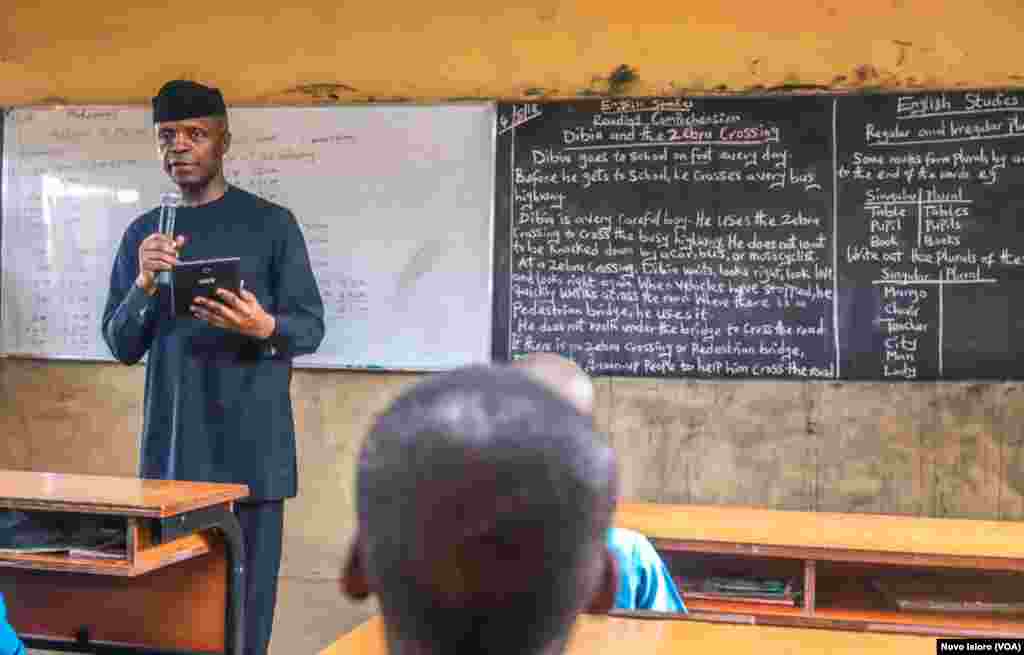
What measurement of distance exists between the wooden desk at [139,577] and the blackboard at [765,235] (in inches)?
62.3

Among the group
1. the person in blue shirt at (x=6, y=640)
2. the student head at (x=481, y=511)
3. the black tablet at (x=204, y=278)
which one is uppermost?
the black tablet at (x=204, y=278)

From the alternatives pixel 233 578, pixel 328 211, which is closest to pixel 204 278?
pixel 233 578

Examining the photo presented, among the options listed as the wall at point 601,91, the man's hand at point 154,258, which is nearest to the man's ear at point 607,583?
the man's hand at point 154,258

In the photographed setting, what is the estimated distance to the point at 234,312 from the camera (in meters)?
2.89

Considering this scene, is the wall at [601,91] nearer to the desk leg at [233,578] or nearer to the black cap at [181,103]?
the desk leg at [233,578]

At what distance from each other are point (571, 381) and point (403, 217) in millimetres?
2846

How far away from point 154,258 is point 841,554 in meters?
1.89

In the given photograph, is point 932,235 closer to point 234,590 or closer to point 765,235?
point 765,235

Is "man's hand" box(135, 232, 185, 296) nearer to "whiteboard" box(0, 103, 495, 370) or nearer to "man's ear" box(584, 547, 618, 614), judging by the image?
"whiteboard" box(0, 103, 495, 370)

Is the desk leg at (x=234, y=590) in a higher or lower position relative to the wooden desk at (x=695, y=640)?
lower

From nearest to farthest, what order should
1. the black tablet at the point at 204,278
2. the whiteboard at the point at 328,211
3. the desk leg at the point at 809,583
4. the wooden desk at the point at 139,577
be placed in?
the wooden desk at the point at 139,577, the desk leg at the point at 809,583, the black tablet at the point at 204,278, the whiteboard at the point at 328,211

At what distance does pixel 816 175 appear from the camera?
13.0ft

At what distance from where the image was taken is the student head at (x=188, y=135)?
3.23m

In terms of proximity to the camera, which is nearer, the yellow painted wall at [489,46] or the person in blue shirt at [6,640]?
the person in blue shirt at [6,640]
